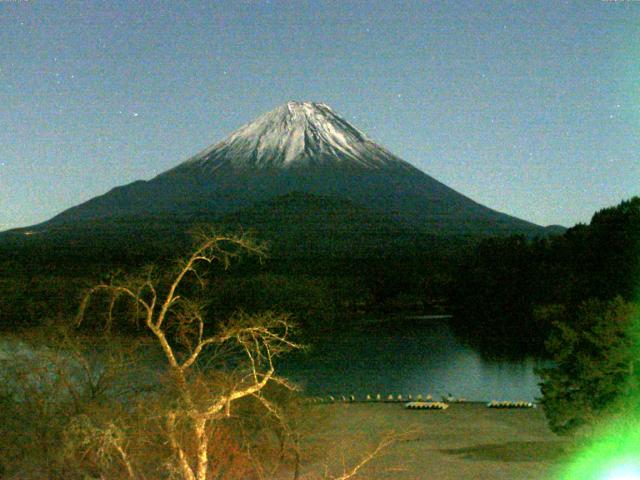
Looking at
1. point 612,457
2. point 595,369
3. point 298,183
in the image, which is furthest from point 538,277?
point 298,183

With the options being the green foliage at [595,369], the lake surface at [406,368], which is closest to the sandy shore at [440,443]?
the green foliage at [595,369]

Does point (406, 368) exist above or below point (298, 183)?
below

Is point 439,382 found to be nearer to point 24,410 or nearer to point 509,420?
point 509,420

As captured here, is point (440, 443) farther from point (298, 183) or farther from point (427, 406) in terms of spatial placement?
point (298, 183)

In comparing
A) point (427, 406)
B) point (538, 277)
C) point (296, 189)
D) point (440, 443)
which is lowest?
point (427, 406)

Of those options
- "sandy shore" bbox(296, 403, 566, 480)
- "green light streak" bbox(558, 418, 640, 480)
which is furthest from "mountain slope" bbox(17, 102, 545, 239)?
→ "green light streak" bbox(558, 418, 640, 480)

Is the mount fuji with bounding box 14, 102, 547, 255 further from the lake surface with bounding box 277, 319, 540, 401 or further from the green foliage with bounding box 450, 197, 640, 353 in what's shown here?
the lake surface with bounding box 277, 319, 540, 401

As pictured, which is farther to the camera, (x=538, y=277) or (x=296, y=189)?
(x=296, y=189)
